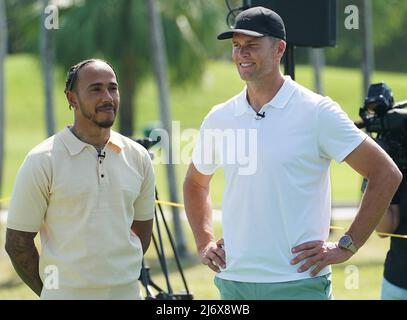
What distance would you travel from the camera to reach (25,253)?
4094 mm

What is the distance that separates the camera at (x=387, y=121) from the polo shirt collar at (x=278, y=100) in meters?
0.97

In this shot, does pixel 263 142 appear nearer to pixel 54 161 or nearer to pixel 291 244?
pixel 291 244

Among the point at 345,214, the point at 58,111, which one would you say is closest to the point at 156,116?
the point at 58,111

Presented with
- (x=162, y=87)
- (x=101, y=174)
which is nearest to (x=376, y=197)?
(x=101, y=174)

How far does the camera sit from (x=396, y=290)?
501 cm

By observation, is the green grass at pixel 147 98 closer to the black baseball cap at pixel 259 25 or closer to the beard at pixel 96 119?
the black baseball cap at pixel 259 25

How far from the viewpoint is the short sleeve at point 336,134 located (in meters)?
4.09

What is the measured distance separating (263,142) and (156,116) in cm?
3599

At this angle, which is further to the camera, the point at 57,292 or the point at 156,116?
the point at 156,116

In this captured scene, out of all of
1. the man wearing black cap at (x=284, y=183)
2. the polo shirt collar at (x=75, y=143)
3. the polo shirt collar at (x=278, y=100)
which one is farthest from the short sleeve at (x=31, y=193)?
the polo shirt collar at (x=278, y=100)

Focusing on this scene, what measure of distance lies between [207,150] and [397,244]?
123cm

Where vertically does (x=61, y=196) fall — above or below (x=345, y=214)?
above

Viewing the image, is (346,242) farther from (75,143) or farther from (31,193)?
(31,193)

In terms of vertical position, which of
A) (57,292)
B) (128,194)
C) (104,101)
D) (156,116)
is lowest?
(156,116)
